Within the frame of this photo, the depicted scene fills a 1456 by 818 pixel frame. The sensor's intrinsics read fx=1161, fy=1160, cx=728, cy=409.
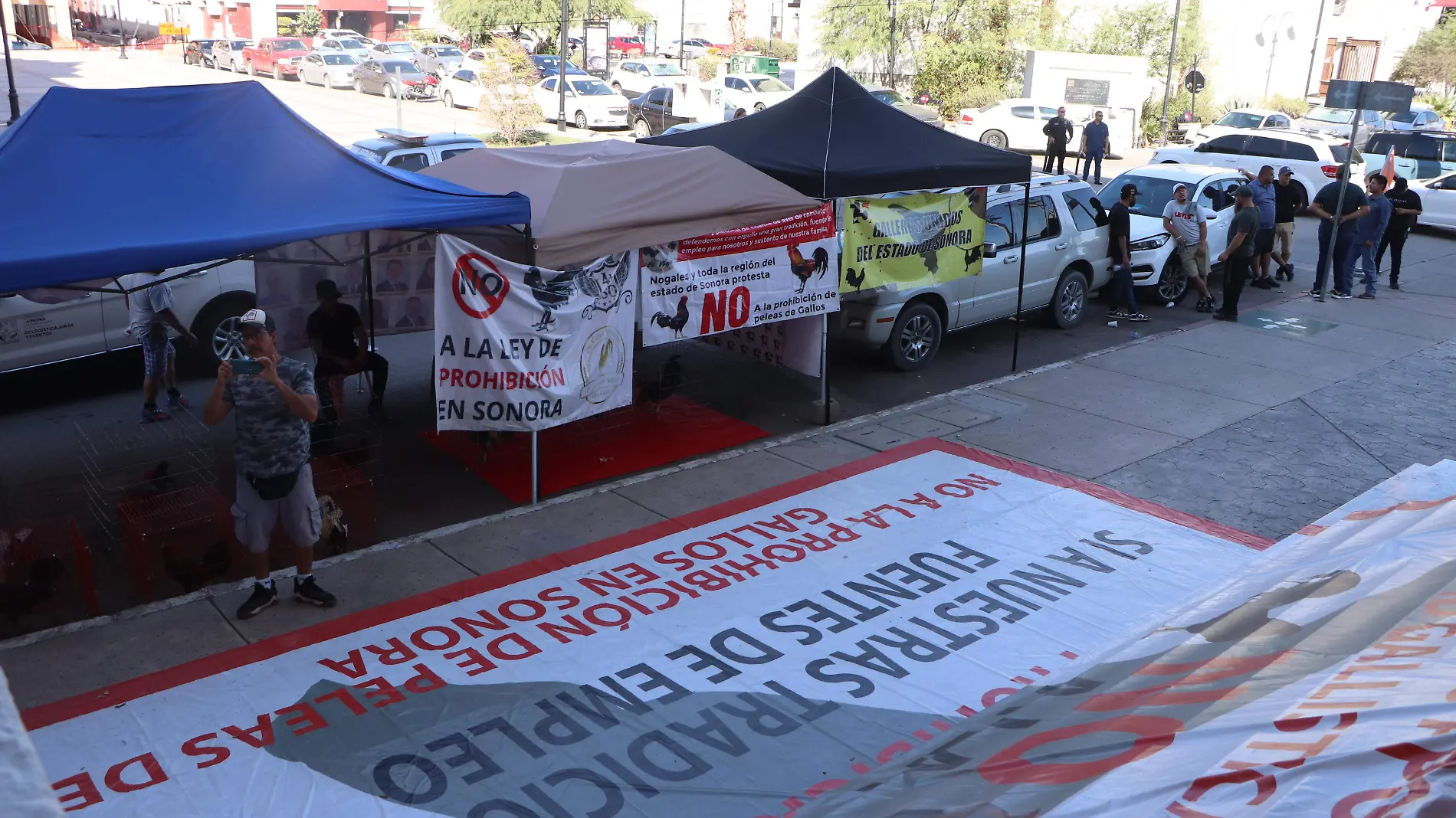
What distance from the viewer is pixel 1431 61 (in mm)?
56469

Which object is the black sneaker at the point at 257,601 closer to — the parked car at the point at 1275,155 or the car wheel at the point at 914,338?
the car wheel at the point at 914,338

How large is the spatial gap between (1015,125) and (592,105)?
39.2 ft

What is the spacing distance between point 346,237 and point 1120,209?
369 inches

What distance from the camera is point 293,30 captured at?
221ft

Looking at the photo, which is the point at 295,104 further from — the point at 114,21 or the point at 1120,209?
the point at 114,21

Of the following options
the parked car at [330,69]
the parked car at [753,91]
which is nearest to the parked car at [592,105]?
the parked car at [753,91]

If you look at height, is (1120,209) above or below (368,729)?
above

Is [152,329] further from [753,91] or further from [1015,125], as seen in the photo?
[753,91]

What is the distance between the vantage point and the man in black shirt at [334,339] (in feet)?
30.6

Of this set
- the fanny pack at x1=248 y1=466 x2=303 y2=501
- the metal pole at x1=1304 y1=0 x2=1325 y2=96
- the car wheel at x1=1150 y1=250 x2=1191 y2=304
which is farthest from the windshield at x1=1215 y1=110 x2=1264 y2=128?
the fanny pack at x1=248 y1=466 x2=303 y2=501

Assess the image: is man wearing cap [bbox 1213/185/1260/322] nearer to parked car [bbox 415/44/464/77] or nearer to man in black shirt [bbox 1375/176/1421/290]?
man in black shirt [bbox 1375/176/1421/290]

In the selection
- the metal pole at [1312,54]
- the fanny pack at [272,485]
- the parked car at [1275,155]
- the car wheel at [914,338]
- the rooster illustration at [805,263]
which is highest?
the metal pole at [1312,54]

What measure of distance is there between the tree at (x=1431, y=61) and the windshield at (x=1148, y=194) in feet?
159

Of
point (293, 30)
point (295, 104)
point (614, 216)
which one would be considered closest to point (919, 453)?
point (614, 216)
